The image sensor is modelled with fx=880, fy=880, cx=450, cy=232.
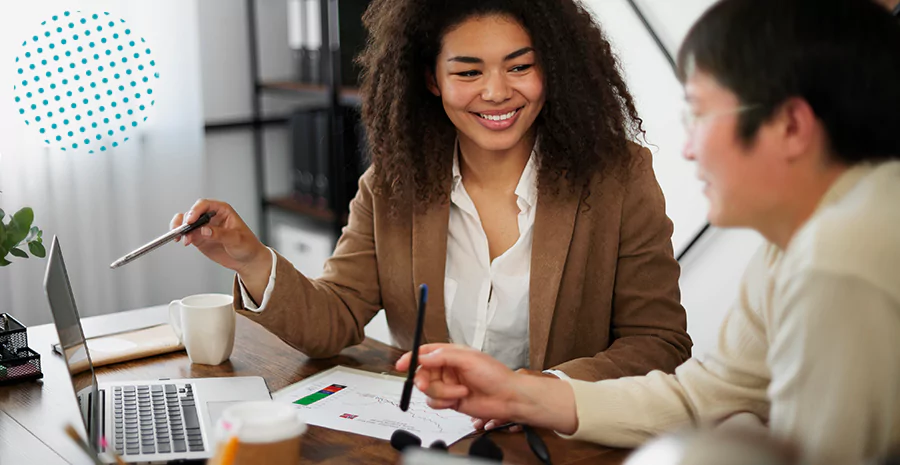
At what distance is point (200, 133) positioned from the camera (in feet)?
11.3

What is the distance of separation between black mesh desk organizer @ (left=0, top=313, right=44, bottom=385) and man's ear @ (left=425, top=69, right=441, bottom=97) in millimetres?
898

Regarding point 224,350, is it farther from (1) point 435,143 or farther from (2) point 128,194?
(2) point 128,194

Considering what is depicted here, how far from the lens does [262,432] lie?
1003 mm

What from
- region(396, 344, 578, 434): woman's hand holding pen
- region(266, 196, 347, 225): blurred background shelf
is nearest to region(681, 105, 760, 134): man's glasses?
region(396, 344, 578, 434): woman's hand holding pen

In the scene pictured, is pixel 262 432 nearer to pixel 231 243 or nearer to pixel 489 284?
pixel 231 243

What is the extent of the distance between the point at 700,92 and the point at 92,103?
269cm

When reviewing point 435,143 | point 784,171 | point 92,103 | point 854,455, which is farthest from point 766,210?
point 92,103

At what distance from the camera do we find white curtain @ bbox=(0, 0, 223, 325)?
3025mm

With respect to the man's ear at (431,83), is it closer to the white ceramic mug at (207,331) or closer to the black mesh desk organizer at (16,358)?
the white ceramic mug at (207,331)

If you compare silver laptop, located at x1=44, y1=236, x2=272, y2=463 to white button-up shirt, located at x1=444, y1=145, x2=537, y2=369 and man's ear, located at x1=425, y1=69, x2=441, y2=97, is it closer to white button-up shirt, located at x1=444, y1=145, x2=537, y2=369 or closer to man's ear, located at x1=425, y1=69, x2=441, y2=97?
white button-up shirt, located at x1=444, y1=145, x2=537, y2=369

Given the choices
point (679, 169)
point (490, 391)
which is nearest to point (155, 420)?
point (490, 391)

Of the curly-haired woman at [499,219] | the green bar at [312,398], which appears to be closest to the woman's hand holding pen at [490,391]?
the green bar at [312,398]

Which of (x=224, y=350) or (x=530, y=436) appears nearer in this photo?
(x=530, y=436)

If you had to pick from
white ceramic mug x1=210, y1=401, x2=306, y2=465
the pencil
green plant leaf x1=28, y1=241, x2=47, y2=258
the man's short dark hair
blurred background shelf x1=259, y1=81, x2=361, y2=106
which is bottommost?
white ceramic mug x1=210, y1=401, x2=306, y2=465
